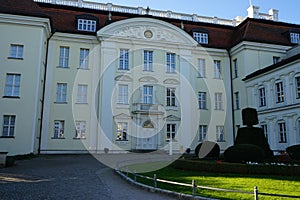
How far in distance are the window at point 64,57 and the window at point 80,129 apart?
5.62m

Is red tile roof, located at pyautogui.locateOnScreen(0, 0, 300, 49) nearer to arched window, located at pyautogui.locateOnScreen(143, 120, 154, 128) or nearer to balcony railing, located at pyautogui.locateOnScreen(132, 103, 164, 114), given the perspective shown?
balcony railing, located at pyautogui.locateOnScreen(132, 103, 164, 114)

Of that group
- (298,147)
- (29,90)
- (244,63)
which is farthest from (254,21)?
(29,90)

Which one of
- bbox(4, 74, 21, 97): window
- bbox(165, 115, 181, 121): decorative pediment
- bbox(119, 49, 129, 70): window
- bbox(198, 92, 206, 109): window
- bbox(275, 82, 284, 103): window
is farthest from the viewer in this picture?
bbox(198, 92, 206, 109): window

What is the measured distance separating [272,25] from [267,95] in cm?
1043

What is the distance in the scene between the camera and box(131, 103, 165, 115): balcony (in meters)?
27.6

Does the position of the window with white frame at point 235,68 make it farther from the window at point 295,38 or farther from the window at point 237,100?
the window at point 295,38

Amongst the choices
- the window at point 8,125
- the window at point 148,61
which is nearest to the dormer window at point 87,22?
the window at point 148,61

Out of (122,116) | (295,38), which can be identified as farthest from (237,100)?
(122,116)

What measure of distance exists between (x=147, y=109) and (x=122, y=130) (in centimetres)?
312

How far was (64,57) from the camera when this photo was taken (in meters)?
27.8

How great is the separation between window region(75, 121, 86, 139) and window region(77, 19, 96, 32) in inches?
368

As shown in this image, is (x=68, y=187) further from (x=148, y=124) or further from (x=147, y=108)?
(x=148, y=124)

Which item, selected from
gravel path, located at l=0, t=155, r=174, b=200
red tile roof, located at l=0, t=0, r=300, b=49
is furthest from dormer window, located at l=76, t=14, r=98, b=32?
gravel path, located at l=0, t=155, r=174, b=200

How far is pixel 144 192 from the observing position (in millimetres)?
9531
